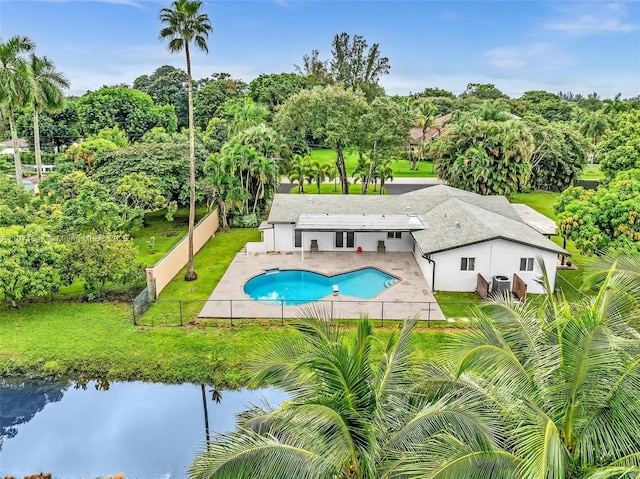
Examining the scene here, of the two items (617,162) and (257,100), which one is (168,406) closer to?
(617,162)

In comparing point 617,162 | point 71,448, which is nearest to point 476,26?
point 617,162

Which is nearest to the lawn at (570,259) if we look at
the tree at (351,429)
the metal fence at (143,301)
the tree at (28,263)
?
the tree at (351,429)

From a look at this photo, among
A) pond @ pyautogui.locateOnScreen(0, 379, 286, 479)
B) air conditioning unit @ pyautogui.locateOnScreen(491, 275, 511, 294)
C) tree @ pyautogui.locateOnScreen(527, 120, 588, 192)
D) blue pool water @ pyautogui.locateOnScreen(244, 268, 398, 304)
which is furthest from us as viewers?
tree @ pyautogui.locateOnScreen(527, 120, 588, 192)

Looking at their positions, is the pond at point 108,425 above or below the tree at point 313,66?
below

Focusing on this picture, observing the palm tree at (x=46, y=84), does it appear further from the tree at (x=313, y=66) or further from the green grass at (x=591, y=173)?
the tree at (x=313, y=66)

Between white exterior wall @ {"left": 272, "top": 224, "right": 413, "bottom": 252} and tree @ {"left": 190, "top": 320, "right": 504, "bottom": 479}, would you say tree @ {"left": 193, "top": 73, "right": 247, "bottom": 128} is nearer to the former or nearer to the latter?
white exterior wall @ {"left": 272, "top": 224, "right": 413, "bottom": 252}

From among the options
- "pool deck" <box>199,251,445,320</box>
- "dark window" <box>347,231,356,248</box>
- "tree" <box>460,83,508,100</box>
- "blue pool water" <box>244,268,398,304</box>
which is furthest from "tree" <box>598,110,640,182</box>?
"tree" <box>460,83,508,100</box>

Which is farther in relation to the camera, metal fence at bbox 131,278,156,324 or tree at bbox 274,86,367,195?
tree at bbox 274,86,367,195
